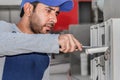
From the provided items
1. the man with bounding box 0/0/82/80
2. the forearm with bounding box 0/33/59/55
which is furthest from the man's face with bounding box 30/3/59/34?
the forearm with bounding box 0/33/59/55

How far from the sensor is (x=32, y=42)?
573 millimetres

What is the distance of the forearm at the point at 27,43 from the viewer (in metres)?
0.57

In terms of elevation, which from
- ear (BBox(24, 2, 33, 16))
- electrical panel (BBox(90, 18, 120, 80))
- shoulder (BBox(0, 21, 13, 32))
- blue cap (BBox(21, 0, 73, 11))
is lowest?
electrical panel (BBox(90, 18, 120, 80))

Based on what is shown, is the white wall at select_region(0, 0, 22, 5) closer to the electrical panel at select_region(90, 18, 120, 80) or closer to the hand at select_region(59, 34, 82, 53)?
the electrical panel at select_region(90, 18, 120, 80)

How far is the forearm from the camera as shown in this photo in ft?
1.88

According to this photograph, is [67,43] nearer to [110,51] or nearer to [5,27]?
[5,27]

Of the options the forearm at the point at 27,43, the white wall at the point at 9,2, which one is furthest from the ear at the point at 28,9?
the white wall at the point at 9,2

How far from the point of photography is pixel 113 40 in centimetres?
98

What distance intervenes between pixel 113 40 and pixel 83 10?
1.50 m

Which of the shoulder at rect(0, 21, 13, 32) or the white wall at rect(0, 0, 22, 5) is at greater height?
the white wall at rect(0, 0, 22, 5)

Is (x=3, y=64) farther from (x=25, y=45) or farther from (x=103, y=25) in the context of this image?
(x=103, y=25)

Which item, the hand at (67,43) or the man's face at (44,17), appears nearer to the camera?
the hand at (67,43)

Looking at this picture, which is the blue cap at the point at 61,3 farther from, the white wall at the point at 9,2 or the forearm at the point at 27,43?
the white wall at the point at 9,2

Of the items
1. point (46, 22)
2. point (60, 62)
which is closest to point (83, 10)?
point (60, 62)
